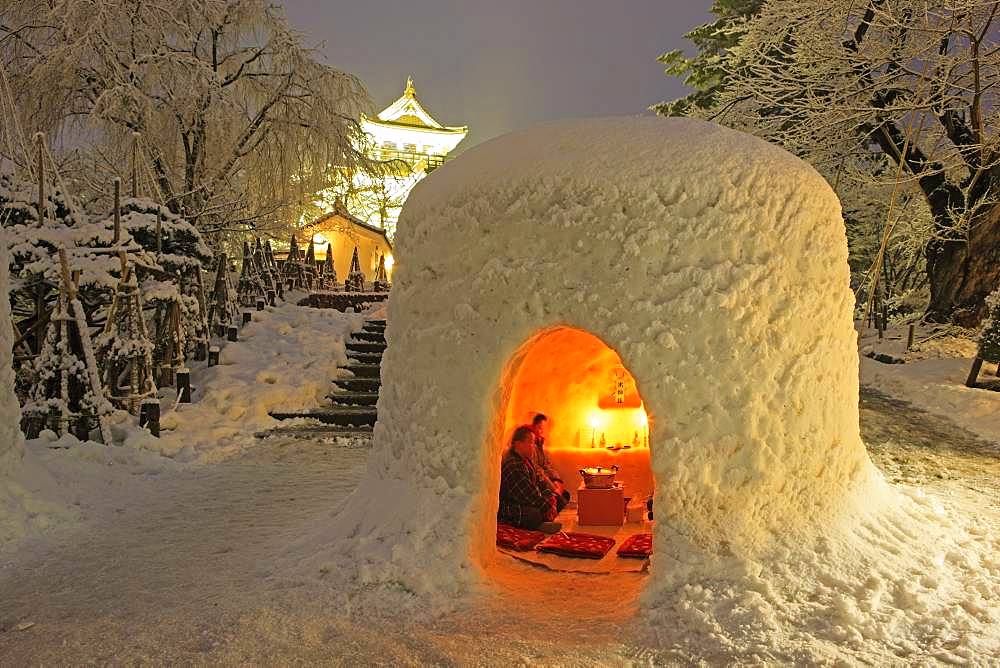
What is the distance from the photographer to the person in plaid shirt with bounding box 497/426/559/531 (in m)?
6.25

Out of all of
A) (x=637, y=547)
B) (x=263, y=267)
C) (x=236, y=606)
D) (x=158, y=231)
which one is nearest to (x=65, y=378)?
(x=158, y=231)

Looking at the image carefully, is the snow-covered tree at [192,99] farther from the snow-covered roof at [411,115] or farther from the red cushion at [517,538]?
the snow-covered roof at [411,115]

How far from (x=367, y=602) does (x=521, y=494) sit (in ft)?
7.65

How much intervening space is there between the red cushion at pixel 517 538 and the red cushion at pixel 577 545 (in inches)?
3.5

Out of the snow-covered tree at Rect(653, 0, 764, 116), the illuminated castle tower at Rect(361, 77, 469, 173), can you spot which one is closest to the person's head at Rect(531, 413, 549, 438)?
the snow-covered tree at Rect(653, 0, 764, 116)

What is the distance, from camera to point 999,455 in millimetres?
8422

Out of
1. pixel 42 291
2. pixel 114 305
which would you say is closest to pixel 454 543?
pixel 114 305

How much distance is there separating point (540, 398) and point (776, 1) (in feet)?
30.8

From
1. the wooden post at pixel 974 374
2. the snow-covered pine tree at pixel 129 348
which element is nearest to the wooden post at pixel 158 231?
the snow-covered pine tree at pixel 129 348

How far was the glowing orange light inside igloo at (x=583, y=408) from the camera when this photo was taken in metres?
7.33

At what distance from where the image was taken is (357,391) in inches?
445

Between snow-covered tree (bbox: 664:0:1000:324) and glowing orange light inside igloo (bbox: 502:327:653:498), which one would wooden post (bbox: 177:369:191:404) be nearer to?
glowing orange light inside igloo (bbox: 502:327:653:498)

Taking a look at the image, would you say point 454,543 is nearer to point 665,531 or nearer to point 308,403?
point 665,531

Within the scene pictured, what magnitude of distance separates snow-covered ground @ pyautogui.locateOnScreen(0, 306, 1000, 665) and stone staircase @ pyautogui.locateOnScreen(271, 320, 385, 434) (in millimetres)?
3463
